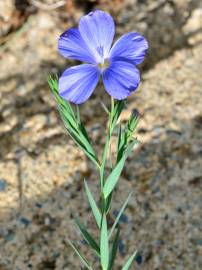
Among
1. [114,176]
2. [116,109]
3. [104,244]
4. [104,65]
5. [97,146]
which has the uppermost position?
[104,65]

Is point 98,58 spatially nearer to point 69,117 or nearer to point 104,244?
point 69,117

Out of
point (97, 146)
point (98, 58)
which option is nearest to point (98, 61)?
point (98, 58)

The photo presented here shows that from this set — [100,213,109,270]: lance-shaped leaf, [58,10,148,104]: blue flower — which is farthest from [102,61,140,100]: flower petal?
[100,213,109,270]: lance-shaped leaf

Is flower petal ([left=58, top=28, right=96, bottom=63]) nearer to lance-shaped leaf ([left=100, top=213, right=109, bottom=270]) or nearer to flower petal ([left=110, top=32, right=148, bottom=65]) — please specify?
flower petal ([left=110, top=32, right=148, bottom=65])

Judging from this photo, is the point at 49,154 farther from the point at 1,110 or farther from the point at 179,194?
the point at 179,194

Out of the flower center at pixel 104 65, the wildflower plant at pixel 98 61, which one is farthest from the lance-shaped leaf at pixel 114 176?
the flower center at pixel 104 65

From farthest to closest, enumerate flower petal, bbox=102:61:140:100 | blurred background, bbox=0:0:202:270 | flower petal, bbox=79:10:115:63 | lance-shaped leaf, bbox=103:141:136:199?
blurred background, bbox=0:0:202:270 < lance-shaped leaf, bbox=103:141:136:199 < flower petal, bbox=79:10:115:63 < flower petal, bbox=102:61:140:100

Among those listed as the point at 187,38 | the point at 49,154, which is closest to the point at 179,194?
the point at 49,154

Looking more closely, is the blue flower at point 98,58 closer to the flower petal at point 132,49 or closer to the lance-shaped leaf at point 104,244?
the flower petal at point 132,49
